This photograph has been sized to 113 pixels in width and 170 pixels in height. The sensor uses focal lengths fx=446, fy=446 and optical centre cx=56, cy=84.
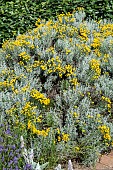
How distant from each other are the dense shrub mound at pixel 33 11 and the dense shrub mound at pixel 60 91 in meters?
0.77

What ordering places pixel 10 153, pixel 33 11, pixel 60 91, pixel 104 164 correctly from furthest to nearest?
pixel 33 11 → pixel 60 91 → pixel 104 164 → pixel 10 153

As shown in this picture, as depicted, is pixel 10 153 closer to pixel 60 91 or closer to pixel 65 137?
pixel 65 137

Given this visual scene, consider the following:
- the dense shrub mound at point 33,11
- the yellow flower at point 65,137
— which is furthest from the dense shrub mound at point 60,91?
the dense shrub mound at point 33,11

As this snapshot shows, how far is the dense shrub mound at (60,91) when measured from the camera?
181 inches

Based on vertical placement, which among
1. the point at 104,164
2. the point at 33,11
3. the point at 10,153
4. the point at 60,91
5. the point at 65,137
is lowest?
the point at 104,164

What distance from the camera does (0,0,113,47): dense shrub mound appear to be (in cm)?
664

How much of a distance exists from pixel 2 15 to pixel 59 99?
225 cm

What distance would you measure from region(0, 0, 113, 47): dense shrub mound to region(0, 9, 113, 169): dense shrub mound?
772 millimetres

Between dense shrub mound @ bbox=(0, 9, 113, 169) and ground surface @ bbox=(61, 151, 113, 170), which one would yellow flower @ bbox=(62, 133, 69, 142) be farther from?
ground surface @ bbox=(61, 151, 113, 170)

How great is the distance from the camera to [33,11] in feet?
22.3

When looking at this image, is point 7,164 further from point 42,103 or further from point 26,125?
point 42,103

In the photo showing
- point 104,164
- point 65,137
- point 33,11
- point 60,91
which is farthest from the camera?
point 33,11

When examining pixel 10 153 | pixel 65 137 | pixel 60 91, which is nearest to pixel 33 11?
pixel 60 91

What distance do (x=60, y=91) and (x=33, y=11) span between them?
212 centimetres
